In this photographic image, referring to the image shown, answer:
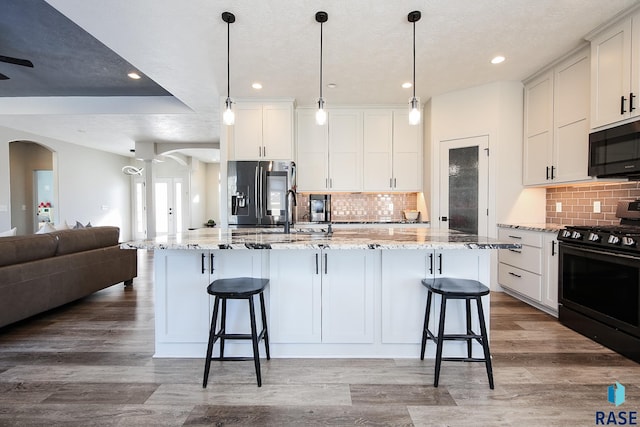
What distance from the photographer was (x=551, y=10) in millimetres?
2387

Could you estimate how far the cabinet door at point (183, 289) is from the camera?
220 cm

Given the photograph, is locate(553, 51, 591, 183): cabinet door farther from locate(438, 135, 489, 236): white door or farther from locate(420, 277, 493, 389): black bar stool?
locate(420, 277, 493, 389): black bar stool

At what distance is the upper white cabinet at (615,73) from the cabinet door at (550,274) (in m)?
1.11

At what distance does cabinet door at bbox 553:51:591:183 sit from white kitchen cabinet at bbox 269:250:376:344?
2.46 meters

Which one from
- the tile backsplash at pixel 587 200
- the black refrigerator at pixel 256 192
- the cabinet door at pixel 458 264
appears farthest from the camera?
the black refrigerator at pixel 256 192

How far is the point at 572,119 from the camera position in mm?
3080

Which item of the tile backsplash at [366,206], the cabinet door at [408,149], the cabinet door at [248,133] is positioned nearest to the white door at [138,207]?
the cabinet door at [248,133]

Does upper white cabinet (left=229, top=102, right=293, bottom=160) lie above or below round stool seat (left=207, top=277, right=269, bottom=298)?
above

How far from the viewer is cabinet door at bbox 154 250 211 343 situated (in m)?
2.20

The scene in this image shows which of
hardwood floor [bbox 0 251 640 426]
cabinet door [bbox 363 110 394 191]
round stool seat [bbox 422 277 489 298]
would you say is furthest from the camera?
cabinet door [bbox 363 110 394 191]

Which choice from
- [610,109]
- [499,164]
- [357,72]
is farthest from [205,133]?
[610,109]

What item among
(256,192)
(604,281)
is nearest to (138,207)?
(256,192)

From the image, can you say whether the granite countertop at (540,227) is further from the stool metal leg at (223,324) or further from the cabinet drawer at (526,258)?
the stool metal leg at (223,324)

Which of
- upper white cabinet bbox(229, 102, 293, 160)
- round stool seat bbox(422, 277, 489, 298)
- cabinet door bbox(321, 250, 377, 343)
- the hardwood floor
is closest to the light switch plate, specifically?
the hardwood floor
